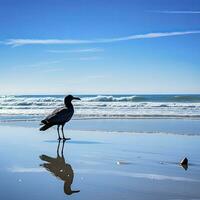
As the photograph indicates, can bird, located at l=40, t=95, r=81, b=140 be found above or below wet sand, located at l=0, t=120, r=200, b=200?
above

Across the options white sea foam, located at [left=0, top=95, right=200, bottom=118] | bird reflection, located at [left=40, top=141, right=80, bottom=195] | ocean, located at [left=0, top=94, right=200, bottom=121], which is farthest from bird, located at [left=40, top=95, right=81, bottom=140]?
white sea foam, located at [left=0, top=95, right=200, bottom=118]

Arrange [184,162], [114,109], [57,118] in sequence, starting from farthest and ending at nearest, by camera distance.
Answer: [114,109] < [57,118] < [184,162]

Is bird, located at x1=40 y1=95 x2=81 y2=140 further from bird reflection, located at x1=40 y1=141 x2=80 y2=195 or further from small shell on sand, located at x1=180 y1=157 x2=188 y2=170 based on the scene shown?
small shell on sand, located at x1=180 y1=157 x2=188 y2=170

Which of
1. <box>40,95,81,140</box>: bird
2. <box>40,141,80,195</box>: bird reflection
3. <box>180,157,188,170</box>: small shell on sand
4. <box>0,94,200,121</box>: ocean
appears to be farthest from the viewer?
<box>0,94,200,121</box>: ocean

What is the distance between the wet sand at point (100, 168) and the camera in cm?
552

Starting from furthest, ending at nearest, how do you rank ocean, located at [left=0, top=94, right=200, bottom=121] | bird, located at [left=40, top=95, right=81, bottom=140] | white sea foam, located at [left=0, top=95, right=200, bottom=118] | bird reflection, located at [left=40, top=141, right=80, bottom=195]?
white sea foam, located at [left=0, top=95, right=200, bottom=118]
ocean, located at [left=0, top=94, right=200, bottom=121]
bird, located at [left=40, top=95, right=81, bottom=140]
bird reflection, located at [left=40, top=141, right=80, bottom=195]

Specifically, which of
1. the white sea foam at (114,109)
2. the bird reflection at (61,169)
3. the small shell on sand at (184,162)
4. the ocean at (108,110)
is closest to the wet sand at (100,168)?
the bird reflection at (61,169)

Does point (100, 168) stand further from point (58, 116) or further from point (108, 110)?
point (108, 110)

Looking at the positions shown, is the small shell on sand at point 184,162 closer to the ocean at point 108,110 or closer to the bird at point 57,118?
the bird at point 57,118

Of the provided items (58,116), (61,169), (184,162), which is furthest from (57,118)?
(184,162)

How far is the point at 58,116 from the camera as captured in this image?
12.3 m

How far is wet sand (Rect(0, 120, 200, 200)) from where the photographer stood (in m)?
5.52

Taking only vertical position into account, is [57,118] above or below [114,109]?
below

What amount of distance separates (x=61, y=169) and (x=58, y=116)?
523 cm
